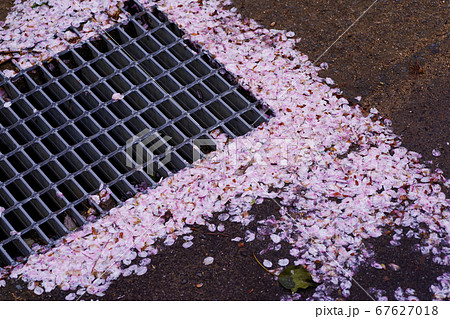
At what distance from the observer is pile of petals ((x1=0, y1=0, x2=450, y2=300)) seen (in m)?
2.75

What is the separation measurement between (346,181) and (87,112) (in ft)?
5.30

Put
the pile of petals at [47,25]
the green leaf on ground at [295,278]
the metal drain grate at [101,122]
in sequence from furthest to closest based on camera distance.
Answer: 1. the pile of petals at [47,25]
2. the metal drain grate at [101,122]
3. the green leaf on ground at [295,278]

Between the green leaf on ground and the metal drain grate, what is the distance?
876 millimetres

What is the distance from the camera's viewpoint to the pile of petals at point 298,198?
275 cm

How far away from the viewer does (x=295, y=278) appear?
266cm

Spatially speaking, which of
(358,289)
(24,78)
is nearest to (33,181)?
(24,78)

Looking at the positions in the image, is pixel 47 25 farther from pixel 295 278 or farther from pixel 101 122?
pixel 295 278

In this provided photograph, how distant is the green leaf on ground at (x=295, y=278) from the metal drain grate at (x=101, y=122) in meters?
0.88

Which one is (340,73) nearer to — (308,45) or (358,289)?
(308,45)

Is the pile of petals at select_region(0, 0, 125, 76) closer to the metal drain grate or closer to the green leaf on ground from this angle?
the metal drain grate

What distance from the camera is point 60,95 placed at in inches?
138

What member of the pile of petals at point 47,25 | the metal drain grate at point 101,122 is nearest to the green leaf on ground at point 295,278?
the metal drain grate at point 101,122

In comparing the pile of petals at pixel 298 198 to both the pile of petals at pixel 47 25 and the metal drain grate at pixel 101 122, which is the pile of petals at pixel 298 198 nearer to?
the metal drain grate at pixel 101 122

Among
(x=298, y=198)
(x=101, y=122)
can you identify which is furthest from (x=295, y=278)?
(x=101, y=122)
